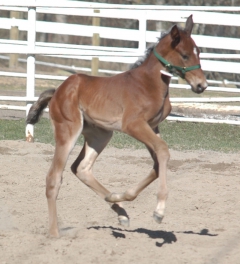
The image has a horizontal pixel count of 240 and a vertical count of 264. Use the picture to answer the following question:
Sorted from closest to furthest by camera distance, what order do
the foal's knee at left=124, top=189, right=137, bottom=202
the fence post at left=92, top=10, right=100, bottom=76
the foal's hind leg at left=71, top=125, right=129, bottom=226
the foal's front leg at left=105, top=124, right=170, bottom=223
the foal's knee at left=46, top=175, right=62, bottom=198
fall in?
the foal's front leg at left=105, top=124, right=170, bottom=223 → the foal's knee at left=124, top=189, right=137, bottom=202 → the foal's knee at left=46, top=175, right=62, bottom=198 → the foal's hind leg at left=71, top=125, right=129, bottom=226 → the fence post at left=92, top=10, right=100, bottom=76

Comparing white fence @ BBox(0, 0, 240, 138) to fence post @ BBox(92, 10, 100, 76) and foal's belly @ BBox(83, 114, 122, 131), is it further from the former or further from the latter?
foal's belly @ BBox(83, 114, 122, 131)

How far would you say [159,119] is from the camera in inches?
209

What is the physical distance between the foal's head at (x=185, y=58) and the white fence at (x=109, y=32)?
4055mm

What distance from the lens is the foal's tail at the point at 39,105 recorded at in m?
5.86

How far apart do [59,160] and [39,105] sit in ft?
2.30

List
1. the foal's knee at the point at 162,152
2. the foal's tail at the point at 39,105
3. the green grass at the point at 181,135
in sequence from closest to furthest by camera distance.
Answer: the foal's knee at the point at 162,152 < the foal's tail at the point at 39,105 < the green grass at the point at 181,135

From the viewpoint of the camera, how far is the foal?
201 inches

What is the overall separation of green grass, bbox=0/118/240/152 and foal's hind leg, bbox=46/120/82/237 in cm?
385

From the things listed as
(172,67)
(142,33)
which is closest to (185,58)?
(172,67)

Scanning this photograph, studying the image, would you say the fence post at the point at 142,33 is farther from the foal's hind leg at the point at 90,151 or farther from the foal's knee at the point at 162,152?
the foal's knee at the point at 162,152

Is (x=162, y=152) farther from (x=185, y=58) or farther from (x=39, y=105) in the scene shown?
(x=39, y=105)

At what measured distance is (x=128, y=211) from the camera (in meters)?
6.38

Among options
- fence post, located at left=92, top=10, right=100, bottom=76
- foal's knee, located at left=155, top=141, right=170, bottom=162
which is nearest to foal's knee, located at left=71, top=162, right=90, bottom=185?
foal's knee, located at left=155, top=141, right=170, bottom=162

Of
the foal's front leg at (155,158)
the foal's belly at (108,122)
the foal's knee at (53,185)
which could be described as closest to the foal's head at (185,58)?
the foal's front leg at (155,158)
